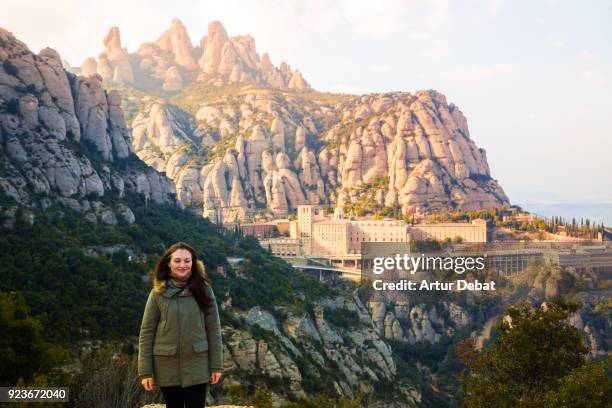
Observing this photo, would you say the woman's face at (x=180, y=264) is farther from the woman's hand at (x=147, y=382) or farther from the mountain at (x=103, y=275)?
the mountain at (x=103, y=275)

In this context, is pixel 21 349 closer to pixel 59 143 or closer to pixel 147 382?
pixel 147 382

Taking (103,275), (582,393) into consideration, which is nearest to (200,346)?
(582,393)

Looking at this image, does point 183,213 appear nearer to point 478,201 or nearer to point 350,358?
point 350,358

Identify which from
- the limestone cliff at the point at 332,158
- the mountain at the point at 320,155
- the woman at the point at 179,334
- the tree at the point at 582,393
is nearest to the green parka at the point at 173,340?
the woman at the point at 179,334

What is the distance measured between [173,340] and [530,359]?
640 inches

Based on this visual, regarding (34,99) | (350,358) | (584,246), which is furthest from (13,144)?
(584,246)

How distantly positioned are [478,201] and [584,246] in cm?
3960

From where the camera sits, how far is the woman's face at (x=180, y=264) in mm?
8430

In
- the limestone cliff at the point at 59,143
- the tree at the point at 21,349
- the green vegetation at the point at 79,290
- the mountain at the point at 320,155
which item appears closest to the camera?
the tree at the point at 21,349

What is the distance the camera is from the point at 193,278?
336 inches

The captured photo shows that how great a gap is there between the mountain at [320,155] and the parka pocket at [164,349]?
350ft

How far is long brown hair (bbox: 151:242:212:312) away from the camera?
27.7 feet

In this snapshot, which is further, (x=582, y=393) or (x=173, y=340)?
(x=582, y=393)

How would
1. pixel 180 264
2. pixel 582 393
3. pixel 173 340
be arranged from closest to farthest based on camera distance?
pixel 173 340 → pixel 180 264 → pixel 582 393
